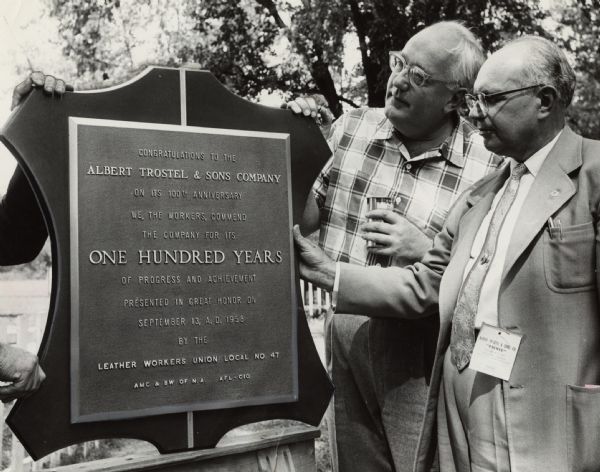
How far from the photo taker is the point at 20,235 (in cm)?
273

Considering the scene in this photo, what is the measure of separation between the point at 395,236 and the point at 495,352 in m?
0.77

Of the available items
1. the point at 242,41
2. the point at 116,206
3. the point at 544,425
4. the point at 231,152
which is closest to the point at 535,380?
the point at 544,425

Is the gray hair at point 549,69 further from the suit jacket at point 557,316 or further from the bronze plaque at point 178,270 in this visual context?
the bronze plaque at point 178,270

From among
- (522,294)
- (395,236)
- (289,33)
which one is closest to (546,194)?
(522,294)

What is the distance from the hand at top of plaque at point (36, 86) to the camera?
232 centimetres

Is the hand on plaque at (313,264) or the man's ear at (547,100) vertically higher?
the man's ear at (547,100)

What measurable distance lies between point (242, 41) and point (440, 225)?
974 centimetres

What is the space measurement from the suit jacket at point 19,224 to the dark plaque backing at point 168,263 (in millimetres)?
339

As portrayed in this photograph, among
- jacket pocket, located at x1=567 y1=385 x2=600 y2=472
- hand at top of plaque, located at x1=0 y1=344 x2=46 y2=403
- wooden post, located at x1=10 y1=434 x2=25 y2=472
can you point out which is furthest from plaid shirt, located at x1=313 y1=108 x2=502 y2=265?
wooden post, located at x1=10 y1=434 x2=25 y2=472

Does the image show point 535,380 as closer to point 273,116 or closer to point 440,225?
point 440,225

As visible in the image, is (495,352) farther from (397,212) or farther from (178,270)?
(178,270)

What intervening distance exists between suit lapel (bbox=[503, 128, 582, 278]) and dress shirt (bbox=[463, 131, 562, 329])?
2.0 inches

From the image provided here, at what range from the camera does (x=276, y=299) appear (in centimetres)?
267

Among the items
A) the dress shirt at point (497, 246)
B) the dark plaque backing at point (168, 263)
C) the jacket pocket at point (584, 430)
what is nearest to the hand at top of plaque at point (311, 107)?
the dark plaque backing at point (168, 263)
